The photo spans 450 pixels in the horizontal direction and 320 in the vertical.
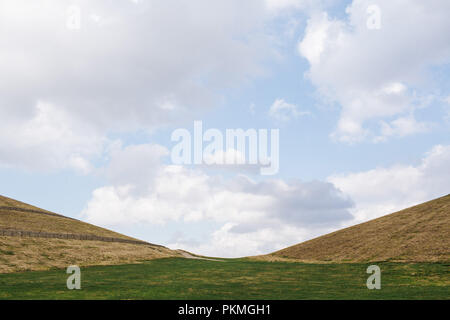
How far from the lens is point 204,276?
43.2 m

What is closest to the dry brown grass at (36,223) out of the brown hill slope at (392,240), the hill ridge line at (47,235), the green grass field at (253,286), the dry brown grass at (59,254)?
the hill ridge line at (47,235)

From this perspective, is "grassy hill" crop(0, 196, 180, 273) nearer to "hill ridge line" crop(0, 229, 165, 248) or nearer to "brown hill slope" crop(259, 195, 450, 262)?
"hill ridge line" crop(0, 229, 165, 248)

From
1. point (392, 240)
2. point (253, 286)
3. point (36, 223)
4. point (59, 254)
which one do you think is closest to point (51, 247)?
point (59, 254)

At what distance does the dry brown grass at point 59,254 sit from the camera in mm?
52312

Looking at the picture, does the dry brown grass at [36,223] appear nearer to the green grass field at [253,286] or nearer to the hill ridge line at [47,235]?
the hill ridge line at [47,235]

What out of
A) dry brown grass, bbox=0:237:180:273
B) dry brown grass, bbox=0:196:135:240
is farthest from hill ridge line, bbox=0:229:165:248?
dry brown grass, bbox=0:196:135:240

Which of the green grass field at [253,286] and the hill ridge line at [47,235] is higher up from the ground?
the hill ridge line at [47,235]

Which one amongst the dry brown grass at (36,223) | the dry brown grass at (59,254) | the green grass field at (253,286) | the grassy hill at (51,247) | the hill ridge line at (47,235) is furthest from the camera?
the dry brown grass at (36,223)

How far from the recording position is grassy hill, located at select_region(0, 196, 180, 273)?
5407cm

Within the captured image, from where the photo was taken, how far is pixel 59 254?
60281 mm

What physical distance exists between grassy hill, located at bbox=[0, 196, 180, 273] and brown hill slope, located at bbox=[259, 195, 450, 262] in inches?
1154
